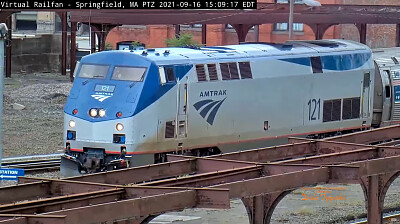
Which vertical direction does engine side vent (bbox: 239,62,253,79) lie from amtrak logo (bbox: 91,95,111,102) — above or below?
above

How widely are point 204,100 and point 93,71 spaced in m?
2.82

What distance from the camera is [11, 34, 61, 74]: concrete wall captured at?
58219mm

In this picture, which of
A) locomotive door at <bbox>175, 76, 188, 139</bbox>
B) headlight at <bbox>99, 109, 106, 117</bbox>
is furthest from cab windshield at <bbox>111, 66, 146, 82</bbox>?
locomotive door at <bbox>175, 76, 188, 139</bbox>

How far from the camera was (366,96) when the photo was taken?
27688mm

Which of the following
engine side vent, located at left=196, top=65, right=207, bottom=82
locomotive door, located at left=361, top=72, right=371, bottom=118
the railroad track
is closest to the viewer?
engine side vent, located at left=196, top=65, right=207, bottom=82

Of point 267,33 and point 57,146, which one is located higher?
point 267,33

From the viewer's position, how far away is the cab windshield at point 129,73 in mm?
21656

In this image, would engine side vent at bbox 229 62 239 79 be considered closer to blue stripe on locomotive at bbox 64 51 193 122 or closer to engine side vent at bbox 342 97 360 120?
blue stripe on locomotive at bbox 64 51 193 122

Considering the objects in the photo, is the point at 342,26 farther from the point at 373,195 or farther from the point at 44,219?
the point at 44,219

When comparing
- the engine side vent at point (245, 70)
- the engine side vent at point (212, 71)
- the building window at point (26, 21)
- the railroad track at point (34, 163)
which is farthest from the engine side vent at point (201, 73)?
the building window at point (26, 21)

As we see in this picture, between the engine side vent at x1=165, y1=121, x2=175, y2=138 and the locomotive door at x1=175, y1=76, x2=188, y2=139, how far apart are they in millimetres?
130

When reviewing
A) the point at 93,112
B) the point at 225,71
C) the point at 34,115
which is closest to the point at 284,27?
the point at 34,115

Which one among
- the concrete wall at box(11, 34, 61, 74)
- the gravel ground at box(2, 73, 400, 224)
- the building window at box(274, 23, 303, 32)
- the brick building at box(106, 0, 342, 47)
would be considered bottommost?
the gravel ground at box(2, 73, 400, 224)

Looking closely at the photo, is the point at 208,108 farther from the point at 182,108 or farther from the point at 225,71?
the point at 225,71
